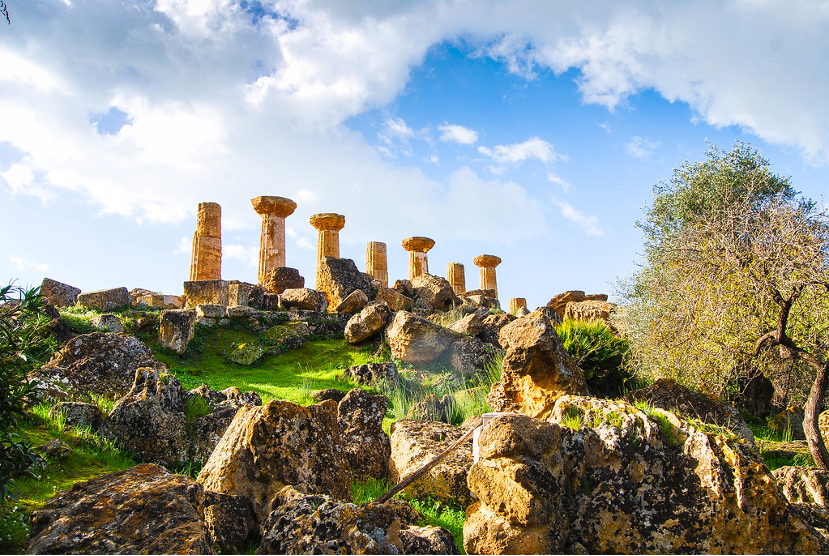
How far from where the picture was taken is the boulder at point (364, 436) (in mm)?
6965

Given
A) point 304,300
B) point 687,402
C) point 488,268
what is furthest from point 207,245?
point 687,402

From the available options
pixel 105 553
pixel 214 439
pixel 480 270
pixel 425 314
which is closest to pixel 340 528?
pixel 105 553

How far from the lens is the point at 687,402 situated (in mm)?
8883

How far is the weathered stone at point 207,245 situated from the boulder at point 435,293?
9.03m

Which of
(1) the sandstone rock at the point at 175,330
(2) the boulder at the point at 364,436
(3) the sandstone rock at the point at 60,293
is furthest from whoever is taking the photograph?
(3) the sandstone rock at the point at 60,293

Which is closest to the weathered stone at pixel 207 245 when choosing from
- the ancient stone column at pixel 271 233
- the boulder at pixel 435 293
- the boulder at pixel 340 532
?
the ancient stone column at pixel 271 233

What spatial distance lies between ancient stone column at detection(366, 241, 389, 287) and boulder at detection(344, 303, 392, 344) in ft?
42.5

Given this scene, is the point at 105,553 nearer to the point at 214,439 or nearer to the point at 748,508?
the point at 214,439

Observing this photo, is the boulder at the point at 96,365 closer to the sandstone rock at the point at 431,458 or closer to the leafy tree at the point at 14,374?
the leafy tree at the point at 14,374

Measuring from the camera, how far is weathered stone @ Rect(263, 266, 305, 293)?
23.2 meters

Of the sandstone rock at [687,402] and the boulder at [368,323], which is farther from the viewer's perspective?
the boulder at [368,323]

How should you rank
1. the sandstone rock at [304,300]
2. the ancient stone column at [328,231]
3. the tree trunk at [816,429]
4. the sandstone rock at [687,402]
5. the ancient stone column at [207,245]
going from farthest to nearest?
the ancient stone column at [328,231], the ancient stone column at [207,245], the sandstone rock at [304,300], the sandstone rock at [687,402], the tree trunk at [816,429]

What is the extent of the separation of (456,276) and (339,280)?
12877 millimetres

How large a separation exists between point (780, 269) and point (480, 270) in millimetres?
26143
